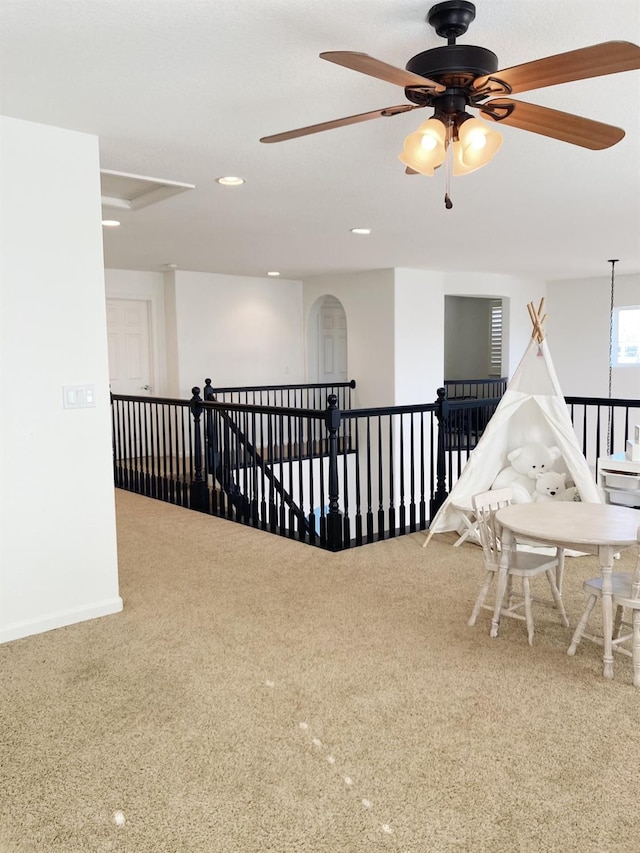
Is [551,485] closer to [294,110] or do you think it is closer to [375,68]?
[294,110]

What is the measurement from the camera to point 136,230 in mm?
5621

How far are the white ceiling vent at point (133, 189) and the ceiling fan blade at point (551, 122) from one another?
7.87 ft

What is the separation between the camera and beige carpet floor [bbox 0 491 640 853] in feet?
6.35

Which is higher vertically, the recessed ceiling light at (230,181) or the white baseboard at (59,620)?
the recessed ceiling light at (230,181)

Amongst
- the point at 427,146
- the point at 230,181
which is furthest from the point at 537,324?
the point at 427,146

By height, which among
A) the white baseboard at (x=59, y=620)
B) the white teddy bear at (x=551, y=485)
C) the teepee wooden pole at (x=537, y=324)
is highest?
the teepee wooden pole at (x=537, y=324)

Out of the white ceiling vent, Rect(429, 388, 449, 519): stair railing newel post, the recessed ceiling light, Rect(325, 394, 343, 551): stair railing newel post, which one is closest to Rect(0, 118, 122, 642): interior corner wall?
the white ceiling vent

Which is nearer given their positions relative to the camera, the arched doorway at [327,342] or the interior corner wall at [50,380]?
the interior corner wall at [50,380]

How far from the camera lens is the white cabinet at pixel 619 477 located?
4.76 m

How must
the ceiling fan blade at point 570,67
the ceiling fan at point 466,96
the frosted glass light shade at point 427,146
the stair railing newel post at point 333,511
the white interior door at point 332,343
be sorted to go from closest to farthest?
the ceiling fan blade at point 570,67 → the ceiling fan at point 466,96 → the frosted glass light shade at point 427,146 → the stair railing newel post at point 333,511 → the white interior door at point 332,343

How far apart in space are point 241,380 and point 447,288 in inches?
122

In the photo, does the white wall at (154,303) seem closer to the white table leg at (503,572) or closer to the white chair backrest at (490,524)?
the white chair backrest at (490,524)

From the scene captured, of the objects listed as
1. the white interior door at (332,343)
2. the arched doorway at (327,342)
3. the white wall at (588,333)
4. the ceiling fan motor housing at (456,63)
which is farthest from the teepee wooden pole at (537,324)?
the white wall at (588,333)

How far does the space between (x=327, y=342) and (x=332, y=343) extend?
122mm
